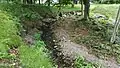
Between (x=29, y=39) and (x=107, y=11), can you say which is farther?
(x=107, y=11)

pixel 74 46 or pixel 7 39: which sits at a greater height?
pixel 7 39

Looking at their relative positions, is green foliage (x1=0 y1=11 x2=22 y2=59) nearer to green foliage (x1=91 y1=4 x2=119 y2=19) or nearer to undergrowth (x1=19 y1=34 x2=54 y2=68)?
undergrowth (x1=19 y1=34 x2=54 y2=68)

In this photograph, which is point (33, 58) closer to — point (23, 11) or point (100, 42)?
point (100, 42)

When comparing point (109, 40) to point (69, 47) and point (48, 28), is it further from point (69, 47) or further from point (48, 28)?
point (48, 28)

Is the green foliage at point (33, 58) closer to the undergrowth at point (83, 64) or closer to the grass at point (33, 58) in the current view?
the grass at point (33, 58)

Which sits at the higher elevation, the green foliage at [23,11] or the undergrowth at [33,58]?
the green foliage at [23,11]

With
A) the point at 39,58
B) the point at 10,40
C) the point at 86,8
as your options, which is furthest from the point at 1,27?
the point at 86,8

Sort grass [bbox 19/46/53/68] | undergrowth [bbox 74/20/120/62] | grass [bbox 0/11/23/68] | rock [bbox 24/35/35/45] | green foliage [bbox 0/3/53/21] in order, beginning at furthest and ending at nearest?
1. green foliage [bbox 0/3/53/21]
2. rock [bbox 24/35/35/45]
3. undergrowth [bbox 74/20/120/62]
4. grass [bbox 0/11/23/68]
5. grass [bbox 19/46/53/68]

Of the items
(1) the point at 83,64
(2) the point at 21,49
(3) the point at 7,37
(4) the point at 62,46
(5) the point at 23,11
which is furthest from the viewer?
(5) the point at 23,11

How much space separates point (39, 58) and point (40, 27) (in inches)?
283

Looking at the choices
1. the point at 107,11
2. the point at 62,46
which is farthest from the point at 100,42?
the point at 107,11

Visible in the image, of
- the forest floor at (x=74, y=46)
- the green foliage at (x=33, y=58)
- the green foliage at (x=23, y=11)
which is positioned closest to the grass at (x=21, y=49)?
the green foliage at (x=33, y=58)

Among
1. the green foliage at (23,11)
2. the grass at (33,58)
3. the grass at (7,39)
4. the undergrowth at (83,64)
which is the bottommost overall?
the undergrowth at (83,64)

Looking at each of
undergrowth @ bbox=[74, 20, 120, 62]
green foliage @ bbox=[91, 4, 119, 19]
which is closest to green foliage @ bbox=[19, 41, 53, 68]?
undergrowth @ bbox=[74, 20, 120, 62]
